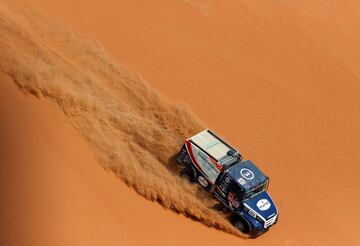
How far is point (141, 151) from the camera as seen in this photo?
1695 centimetres

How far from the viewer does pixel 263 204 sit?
15.7 m

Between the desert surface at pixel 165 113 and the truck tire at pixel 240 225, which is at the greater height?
the desert surface at pixel 165 113

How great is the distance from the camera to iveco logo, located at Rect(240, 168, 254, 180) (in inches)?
618

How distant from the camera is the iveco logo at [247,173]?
51.5ft

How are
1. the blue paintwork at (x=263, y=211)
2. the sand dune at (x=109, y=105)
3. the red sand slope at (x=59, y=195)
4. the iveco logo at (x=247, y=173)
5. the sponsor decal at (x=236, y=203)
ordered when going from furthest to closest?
the sand dune at (x=109, y=105), the iveco logo at (x=247, y=173), the sponsor decal at (x=236, y=203), the blue paintwork at (x=263, y=211), the red sand slope at (x=59, y=195)

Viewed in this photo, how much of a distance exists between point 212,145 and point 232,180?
134cm

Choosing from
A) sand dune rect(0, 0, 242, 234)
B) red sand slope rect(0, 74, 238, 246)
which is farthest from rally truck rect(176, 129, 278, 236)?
red sand slope rect(0, 74, 238, 246)

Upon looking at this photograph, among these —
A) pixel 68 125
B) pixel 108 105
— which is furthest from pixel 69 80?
pixel 68 125

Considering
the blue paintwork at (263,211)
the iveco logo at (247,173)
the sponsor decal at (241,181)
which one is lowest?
the blue paintwork at (263,211)

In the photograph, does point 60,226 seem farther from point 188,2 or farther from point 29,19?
point 188,2

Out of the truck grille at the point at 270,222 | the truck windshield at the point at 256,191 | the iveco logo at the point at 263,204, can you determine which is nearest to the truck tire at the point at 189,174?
the truck windshield at the point at 256,191

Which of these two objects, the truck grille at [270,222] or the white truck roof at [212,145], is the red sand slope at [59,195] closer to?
the truck grille at [270,222]

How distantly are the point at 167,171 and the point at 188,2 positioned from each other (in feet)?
28.8

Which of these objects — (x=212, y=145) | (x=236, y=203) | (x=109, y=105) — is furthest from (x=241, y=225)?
Result: (x=109, y=105)
